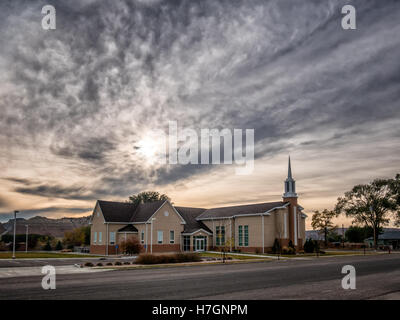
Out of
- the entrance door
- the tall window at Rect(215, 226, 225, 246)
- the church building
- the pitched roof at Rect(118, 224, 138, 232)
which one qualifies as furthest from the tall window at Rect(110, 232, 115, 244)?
the tall window at Rect(215, 226, 225, 246)

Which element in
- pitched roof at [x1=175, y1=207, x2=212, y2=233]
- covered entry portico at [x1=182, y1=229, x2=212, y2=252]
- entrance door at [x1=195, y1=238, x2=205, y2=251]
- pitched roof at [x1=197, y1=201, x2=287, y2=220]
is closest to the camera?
pitched roof at [x1=197, y1=201, x2=287, y2=220]

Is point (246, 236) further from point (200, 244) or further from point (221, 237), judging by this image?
point (200, 244)

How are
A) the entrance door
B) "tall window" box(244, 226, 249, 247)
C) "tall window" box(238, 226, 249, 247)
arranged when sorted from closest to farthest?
"tall window" box(244, 226, 249, 247), "tall window" box(238, 226, 249, 247), the entrance door

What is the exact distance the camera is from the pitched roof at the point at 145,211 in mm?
54438

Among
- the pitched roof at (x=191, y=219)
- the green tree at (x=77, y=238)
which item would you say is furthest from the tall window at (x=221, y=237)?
the green tree at (x=77, y=238)

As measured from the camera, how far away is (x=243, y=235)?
56188 mm

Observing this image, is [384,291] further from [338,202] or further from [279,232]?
[338,202]

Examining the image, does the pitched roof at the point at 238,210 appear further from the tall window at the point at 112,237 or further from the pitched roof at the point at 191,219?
the tall window at the point at 112,237

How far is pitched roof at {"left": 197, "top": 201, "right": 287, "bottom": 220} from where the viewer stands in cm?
5491

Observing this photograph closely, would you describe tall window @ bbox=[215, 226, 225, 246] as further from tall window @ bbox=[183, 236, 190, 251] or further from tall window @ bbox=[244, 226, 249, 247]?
tall window @ bbox=[183, 236, 190, 251]

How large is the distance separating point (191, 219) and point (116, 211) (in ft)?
44.2

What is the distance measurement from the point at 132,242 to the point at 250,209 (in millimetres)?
18751

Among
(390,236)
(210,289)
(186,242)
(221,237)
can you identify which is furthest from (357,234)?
(210,289)

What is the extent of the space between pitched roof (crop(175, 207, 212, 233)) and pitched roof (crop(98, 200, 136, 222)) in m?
8.84
